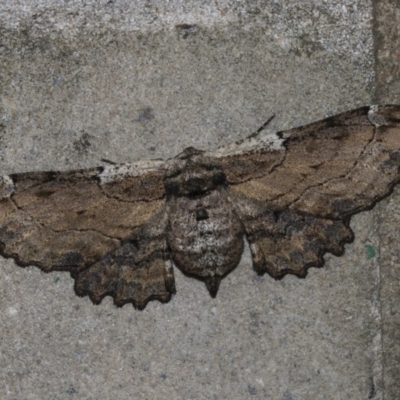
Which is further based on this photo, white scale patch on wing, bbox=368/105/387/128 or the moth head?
the moth head

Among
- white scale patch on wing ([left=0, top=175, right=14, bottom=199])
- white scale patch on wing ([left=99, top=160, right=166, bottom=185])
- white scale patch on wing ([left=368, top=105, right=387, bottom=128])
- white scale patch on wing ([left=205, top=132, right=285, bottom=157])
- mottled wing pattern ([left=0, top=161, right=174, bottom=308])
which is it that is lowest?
mottled wing pattern ([left=0, top=161, right=174, bottom=308])

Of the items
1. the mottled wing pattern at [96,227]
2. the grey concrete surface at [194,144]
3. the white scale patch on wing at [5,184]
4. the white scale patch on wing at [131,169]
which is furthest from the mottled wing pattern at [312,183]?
the white scale patch on wing at [5,184]

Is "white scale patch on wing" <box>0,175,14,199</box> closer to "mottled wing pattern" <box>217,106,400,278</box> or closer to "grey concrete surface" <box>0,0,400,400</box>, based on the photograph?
"grey concrete surface" <box>0,0,400,400</box>

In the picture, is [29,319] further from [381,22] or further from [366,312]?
[381,22]

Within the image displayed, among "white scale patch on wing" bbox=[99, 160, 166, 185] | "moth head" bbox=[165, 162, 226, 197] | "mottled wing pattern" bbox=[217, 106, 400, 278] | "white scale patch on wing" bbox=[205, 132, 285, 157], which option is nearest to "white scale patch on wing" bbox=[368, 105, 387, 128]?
"mottled wing pattern" bbox=[217, 106, 400, 278]

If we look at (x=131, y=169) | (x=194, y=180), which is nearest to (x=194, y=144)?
(x=194, y=180)

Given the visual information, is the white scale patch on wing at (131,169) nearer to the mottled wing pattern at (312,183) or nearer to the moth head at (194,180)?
the moth head at (194,180)

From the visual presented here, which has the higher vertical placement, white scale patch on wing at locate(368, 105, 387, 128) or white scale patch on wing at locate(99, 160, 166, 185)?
white scale patch on wing at locate(368, 105, 387, 128)

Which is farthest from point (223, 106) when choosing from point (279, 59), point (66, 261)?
point (66, 261)
